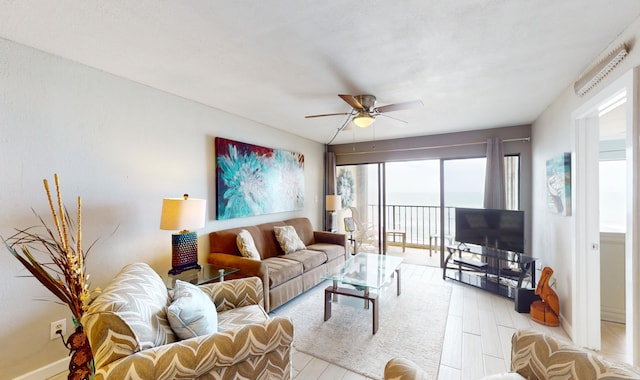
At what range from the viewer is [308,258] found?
3434mm

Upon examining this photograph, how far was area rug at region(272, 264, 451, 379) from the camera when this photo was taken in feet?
6.80

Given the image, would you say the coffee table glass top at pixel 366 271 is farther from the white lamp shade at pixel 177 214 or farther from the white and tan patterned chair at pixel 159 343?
the white lamp shade at pixel 177 214

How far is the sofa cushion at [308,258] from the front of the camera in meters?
3.35

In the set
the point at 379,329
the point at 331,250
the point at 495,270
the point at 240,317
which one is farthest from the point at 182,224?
the point at 495,270

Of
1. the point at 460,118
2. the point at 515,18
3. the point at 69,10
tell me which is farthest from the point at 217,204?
the point at 460,118

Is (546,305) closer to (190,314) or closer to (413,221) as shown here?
(413,221)

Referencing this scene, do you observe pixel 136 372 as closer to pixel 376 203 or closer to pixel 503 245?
pixel 503 245

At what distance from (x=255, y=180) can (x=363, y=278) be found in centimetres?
207

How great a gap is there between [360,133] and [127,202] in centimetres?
354

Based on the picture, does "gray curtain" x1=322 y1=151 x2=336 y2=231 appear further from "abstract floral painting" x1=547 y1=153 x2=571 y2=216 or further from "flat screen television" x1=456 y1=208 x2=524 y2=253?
"abstract floral painting" x1=547 y1=153 x2=571 y2=216

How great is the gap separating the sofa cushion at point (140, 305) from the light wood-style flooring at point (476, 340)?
3.67 ft

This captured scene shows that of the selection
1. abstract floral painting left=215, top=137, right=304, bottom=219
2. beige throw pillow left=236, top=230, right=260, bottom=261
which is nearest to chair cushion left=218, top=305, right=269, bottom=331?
beige throw pillow left=236, top=230, right=260, bottom=261

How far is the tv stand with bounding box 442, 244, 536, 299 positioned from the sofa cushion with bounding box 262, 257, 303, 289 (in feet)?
7.78

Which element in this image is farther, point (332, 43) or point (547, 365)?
point (332, 43)
